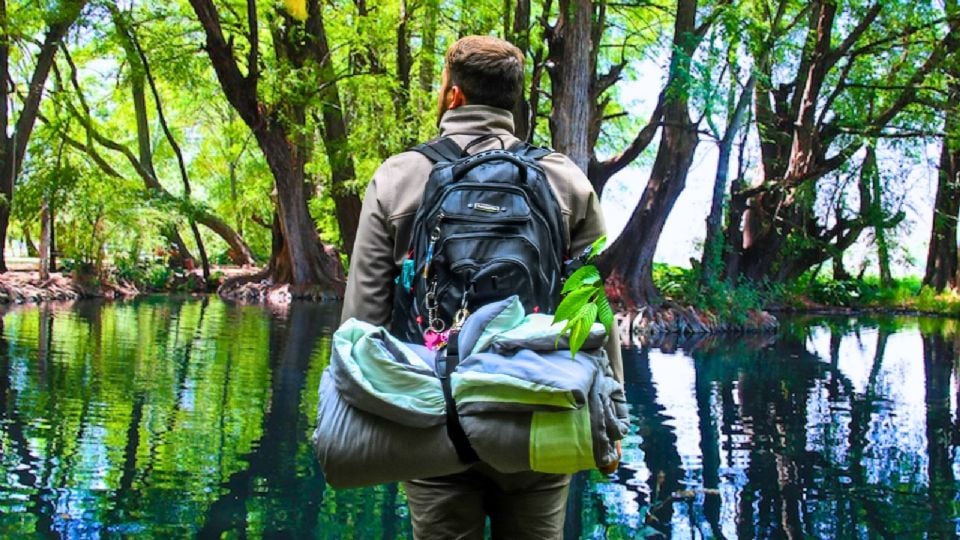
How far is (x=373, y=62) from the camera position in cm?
2388

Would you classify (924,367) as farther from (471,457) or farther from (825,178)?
(471,457)

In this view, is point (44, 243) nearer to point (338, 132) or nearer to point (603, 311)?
point (338, 132)

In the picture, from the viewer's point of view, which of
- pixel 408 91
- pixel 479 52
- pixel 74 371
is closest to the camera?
pixel 479 52

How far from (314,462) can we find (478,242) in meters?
3.99

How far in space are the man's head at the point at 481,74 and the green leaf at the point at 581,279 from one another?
0.58 metres

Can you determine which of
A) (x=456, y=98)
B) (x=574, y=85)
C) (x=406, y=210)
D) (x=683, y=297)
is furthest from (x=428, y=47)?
(x=406, y=210)

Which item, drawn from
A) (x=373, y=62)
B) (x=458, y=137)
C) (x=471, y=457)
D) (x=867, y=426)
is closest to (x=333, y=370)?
(x=471, y=457)

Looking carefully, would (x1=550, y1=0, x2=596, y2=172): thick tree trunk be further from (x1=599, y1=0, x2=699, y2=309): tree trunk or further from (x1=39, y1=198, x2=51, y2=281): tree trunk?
(x1=39, y1=198, x2=51, y2=281): tree trunk

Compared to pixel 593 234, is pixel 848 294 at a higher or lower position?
lower

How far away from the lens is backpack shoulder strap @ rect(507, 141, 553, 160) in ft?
7.50

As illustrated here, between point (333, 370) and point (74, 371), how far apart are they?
7832mm

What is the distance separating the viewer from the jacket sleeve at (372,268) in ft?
7.43

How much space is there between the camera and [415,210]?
2.23 meters

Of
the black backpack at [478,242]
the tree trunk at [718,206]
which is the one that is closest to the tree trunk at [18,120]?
the tree trunk at [718,206]
